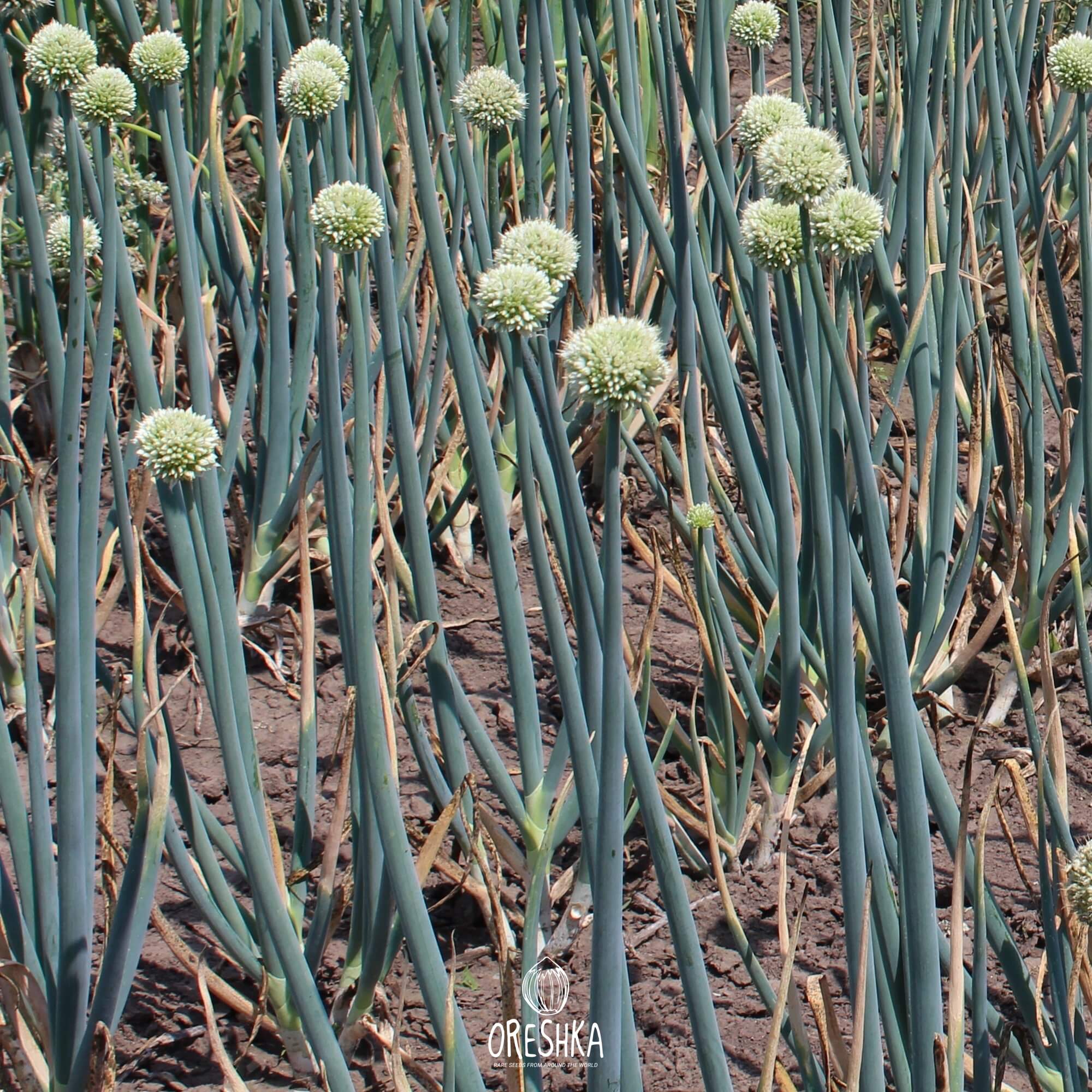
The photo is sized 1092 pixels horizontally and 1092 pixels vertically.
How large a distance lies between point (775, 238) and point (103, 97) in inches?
25.7

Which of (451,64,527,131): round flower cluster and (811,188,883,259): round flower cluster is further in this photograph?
(451,64,527,131): round flower cluster

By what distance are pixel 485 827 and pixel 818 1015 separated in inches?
16.0

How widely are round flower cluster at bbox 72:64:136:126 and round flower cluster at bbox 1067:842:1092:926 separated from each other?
103 cm

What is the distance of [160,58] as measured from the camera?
1172 mm

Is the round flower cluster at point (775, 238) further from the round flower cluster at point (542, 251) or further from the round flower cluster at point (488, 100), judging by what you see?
the round flower cluster at point (488, 100)

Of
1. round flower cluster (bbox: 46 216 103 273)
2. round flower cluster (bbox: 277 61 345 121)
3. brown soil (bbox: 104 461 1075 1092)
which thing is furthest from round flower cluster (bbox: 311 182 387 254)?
round flower cluster (bbox: 46 216 103 273)

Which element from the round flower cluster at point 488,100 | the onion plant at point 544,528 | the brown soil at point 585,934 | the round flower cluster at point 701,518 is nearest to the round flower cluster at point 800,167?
the onion plant at point 544,528

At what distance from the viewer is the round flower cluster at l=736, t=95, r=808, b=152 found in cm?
107

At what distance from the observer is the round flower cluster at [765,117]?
107 centimetres

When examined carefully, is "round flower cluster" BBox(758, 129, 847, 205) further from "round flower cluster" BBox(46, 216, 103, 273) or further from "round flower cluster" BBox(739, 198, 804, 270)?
"round flower cluster" BBox(46, 216, 103, 273)

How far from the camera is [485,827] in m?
1.12

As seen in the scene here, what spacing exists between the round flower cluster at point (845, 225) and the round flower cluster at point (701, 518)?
1.02ft

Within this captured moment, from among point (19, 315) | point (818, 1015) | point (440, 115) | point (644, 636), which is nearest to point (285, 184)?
point (19, 315)
